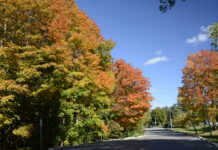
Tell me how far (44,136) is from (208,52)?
23.5 metres

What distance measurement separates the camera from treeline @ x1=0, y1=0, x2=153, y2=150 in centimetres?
1138

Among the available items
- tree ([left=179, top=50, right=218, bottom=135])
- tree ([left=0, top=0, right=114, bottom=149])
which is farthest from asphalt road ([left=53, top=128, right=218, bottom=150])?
tree ([left=179, top=50, right=218, bottom=135])

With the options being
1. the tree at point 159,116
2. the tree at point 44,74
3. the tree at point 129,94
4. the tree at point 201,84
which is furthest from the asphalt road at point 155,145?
the tree at point 159,116

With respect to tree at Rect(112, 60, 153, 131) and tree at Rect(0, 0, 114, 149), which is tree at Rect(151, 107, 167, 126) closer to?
tree at Rect(112, 60, 153, 131)

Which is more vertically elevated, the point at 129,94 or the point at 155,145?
the point at 129,94

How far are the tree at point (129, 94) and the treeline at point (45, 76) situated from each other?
4.89 m

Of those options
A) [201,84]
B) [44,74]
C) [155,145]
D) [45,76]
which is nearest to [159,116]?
[201,84]

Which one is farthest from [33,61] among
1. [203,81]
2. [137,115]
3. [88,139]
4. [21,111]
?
[203,81]

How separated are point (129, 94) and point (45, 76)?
40.1 feet

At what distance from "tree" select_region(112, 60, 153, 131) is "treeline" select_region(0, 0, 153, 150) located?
16.0 ft

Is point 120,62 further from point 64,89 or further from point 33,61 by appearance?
point 33,61

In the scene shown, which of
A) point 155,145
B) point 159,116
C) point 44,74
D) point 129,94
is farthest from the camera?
point 159,116

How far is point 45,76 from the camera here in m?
14.2

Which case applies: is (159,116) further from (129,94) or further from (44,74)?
(44,74)
